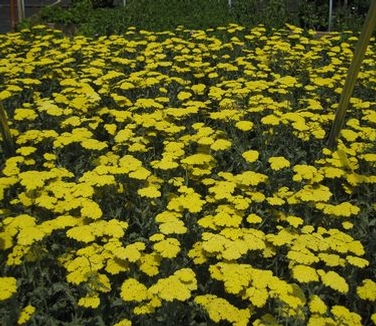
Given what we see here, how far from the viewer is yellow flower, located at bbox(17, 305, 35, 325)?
2.84 meters

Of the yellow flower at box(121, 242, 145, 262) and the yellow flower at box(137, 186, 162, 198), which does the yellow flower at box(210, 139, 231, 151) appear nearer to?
the yellow flower at box(137, 186, 162, 198)

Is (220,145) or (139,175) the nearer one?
(139,175)

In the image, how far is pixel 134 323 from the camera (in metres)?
3.10

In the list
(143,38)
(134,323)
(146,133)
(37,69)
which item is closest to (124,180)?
(146,133)

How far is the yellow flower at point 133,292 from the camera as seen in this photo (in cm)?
286

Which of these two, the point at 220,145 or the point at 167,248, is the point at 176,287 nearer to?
the point at 167,248

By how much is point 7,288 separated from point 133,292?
70cm

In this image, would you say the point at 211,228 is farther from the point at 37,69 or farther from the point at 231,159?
the point at 37,69

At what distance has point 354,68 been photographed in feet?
14.9

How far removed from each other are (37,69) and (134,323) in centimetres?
463

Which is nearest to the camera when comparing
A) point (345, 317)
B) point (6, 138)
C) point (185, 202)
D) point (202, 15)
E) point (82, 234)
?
point (345, 317)

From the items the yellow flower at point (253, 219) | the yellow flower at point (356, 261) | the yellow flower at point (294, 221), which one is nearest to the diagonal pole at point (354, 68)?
the yellow flower at point (294, 221)

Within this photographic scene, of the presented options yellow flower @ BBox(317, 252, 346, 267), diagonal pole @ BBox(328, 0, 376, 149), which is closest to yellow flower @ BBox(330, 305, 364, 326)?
yellow flower @ BBox(317, 252, 346, 267)

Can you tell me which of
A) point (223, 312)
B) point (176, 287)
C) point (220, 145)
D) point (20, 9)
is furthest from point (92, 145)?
point (20, 9)
